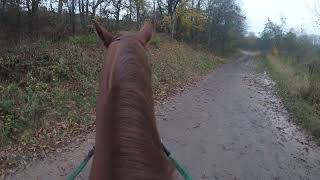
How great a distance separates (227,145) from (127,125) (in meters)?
6.08

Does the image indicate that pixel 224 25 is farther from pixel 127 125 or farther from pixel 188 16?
pixel 127 125

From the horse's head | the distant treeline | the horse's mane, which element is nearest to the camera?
the horse's mane

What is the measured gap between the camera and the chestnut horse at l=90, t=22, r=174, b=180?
4.92ft

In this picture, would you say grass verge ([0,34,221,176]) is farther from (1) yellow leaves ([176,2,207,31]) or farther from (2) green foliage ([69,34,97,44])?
(1) yellow leaves ([176,2,207,31])

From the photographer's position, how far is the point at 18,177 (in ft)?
18.2

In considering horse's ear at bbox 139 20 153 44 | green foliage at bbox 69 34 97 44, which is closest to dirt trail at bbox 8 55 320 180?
horse's ear at bbox 139 20 153 44

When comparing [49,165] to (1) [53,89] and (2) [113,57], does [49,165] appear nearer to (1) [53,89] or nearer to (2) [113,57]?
(1) [53,89]

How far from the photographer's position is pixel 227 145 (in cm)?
743

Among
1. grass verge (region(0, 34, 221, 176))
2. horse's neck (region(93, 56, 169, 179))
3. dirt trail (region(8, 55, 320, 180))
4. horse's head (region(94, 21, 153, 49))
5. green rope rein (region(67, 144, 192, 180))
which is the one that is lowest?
dirt trail (region(8, 55, 320, 180))

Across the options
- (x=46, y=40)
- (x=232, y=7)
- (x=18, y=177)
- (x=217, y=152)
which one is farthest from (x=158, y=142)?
(x=232, y=7)

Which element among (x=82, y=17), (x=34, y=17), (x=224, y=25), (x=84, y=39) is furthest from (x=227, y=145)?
(x=224, y=25)

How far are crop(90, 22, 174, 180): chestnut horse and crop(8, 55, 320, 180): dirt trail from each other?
417cm

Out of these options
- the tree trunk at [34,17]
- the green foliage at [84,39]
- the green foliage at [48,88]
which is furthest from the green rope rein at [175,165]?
the tree trunk at [34,17]

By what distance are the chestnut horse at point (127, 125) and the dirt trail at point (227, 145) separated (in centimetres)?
417
